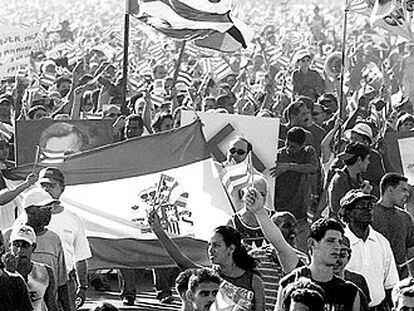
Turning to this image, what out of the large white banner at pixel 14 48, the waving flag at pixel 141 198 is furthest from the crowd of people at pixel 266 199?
the waving flag at pixel 141 198

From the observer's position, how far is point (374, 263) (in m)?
10.9

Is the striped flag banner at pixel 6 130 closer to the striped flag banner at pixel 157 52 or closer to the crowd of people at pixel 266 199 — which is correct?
the crowd of people at pixel 266 199

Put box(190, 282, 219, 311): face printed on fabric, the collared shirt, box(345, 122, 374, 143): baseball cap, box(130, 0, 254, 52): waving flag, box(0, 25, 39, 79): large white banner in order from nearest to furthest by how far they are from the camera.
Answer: box(190, 282, 219, 311): face printed on fabric
the collared shirt
box(345, 122, 374, 143): baseball cap
box(130, 0, 254, 52): waving flag
box(0, 25, 39, 79): large white banner

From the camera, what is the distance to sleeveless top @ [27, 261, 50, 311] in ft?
35.1

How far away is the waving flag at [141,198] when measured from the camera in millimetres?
13148

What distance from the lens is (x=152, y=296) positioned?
1526 centimetres

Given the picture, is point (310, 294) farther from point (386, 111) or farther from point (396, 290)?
point (386, 111)

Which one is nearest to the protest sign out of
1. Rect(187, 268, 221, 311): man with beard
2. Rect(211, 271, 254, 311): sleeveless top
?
Rect(211, 271, 254, 311): sleeveless top

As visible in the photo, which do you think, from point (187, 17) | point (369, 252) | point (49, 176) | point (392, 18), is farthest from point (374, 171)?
point (187, 17)

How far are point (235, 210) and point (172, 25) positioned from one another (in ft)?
14.4

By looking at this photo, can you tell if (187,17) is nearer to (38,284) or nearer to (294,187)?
(294,187)

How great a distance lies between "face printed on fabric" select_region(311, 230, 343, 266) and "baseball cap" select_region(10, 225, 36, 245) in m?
1.88

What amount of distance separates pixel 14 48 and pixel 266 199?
23.9 ft

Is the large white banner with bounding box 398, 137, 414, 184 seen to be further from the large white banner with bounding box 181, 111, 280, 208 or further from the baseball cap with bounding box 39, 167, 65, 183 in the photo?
the baseball cap with bounding box 39, 167, 65, 183
